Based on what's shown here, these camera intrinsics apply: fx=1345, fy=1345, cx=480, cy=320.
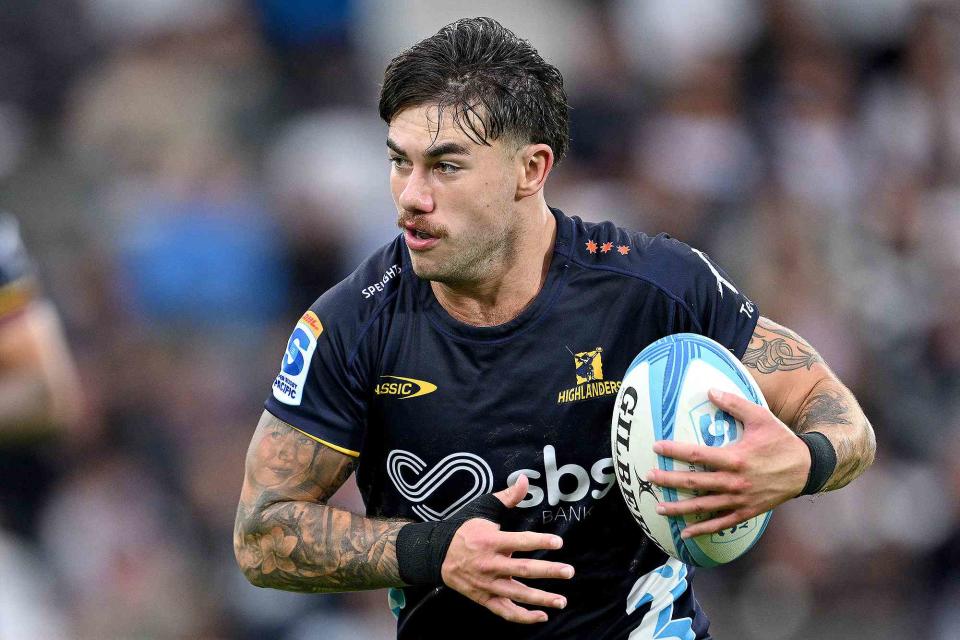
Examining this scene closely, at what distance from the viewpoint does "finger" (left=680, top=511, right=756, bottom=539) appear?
3.81 metres

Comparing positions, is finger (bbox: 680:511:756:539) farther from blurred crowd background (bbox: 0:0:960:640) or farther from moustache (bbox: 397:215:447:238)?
blurred crowd background (bbox: 0:0:960:640)

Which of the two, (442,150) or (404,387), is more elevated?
(442,150)

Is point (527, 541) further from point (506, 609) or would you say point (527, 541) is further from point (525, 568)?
point (506, 609)

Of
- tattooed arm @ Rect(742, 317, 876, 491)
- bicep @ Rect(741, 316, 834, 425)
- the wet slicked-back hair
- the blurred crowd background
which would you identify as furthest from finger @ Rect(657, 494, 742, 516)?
the blurred crowd background

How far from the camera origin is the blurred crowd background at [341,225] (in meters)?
8.12

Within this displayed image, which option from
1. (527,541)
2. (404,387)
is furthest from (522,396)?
(527,541)

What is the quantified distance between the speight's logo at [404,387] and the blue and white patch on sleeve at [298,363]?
247 mm

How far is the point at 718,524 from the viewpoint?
3.82 meters

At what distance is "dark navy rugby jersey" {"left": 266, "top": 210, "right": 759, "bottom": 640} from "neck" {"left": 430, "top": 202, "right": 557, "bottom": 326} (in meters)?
0.04

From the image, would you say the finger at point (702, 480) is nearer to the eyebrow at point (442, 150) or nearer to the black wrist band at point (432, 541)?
the black wrist band at point (432, 541)


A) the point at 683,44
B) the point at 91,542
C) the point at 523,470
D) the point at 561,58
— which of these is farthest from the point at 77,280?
the point at 523,470

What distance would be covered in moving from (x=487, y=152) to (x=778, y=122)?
236 inches

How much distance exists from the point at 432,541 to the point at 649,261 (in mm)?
1190

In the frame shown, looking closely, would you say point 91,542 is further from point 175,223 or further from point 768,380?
point 768,380
